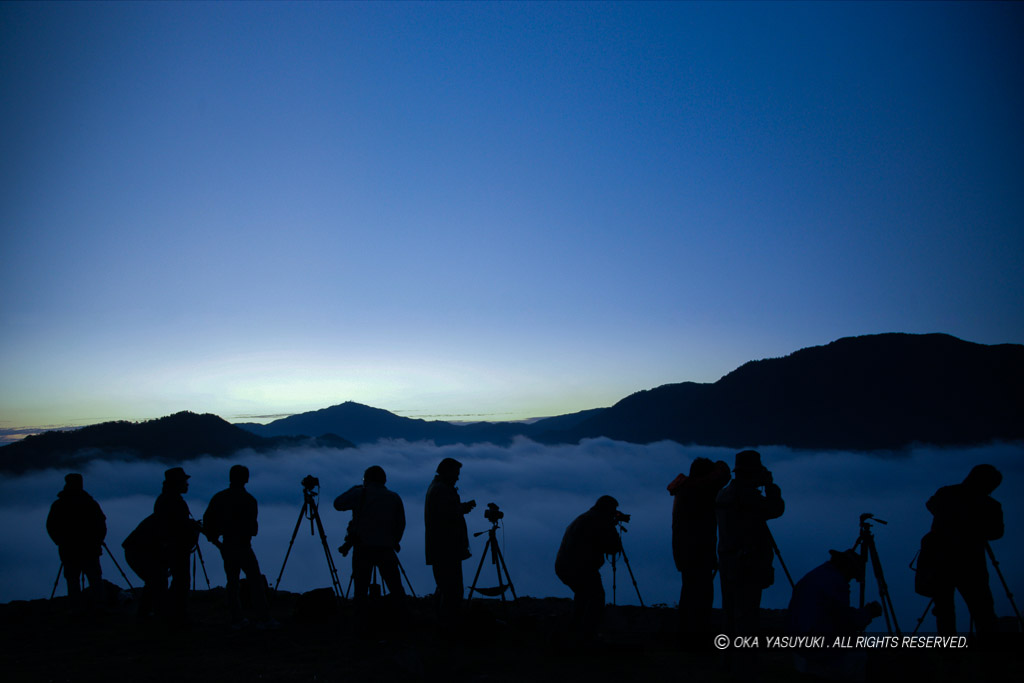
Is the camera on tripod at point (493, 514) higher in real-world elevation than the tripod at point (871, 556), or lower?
higher

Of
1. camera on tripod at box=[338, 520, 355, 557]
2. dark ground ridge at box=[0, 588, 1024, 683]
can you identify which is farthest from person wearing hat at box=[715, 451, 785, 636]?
camera on tripod at box=[338, 520, 355, 557]

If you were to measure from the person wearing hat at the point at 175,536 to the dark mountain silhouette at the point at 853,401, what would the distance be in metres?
178

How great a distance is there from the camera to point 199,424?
422ft

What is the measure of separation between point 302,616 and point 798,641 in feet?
20.0

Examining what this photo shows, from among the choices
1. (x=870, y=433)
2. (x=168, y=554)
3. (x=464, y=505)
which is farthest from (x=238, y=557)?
(x=870, y=433)

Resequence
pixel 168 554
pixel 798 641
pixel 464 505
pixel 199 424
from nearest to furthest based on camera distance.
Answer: pixel 798 641, pixel 464 505, pixel 168 554, pixel 199 424

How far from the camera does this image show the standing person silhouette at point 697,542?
264 inches

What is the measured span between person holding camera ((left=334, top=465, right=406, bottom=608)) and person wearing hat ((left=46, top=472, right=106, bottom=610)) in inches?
165

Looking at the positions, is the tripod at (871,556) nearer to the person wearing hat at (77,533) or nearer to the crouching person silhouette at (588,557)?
the crouching person silhouette at (588,557)

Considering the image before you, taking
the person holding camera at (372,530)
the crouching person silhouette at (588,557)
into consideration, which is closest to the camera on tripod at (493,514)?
the person holding camera at (372,530)

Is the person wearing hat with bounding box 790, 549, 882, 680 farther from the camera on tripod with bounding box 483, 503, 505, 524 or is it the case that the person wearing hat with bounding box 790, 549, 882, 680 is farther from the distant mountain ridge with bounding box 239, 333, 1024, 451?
the distant mountain ridge with bounding box 239, 333, 1024, 451

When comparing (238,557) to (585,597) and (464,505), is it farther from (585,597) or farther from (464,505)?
(585,597)

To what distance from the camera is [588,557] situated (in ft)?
20.7

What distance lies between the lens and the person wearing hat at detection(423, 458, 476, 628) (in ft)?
23.0
